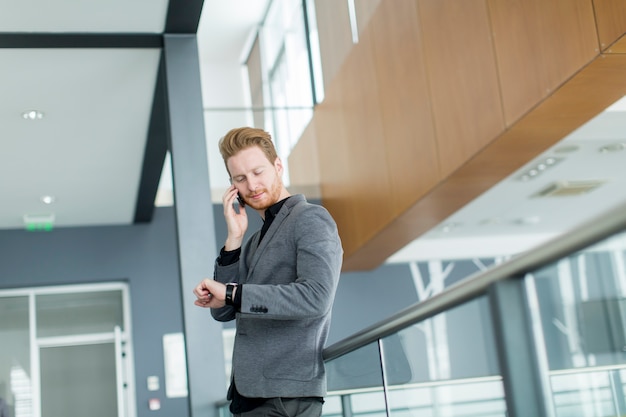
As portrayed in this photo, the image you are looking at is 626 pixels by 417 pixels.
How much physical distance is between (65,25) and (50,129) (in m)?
1.80

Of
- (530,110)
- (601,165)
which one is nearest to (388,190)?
(601,165)

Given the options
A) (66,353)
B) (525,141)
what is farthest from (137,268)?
(525,141)

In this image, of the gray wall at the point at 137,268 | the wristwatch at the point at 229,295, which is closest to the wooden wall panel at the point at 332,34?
the gray wall at the point at 137,268

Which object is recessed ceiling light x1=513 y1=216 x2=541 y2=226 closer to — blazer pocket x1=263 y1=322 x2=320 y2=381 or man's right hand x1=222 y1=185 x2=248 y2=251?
man's right hand x1=222 y1=185 x2=248 y2=251

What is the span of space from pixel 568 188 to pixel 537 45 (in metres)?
4.15

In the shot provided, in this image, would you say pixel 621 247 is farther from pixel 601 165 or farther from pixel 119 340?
pixel 119 340

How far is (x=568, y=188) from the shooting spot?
8.36m

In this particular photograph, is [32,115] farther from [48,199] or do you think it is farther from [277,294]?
[277,294]

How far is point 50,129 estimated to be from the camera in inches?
246

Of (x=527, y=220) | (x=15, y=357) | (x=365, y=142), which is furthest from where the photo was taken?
(x=527, y=220)

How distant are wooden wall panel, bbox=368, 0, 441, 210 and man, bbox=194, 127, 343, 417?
13.3ft

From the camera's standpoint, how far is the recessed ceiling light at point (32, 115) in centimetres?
588

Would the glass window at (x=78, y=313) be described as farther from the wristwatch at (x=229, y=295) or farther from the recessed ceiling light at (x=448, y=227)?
the wristwatch at (x=229, y=295)

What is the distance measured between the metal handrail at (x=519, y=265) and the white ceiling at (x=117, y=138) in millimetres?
1742
